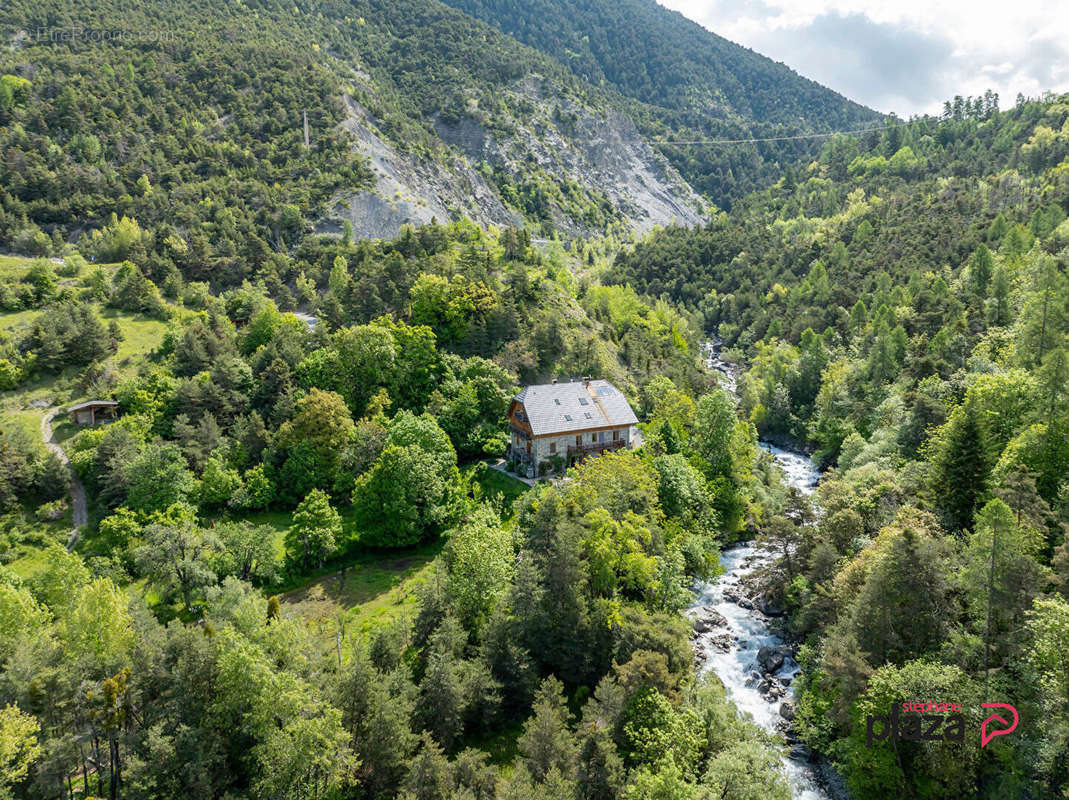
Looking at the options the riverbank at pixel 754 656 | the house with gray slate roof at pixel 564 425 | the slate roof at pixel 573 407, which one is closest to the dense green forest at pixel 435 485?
the riverbank at pixel 754 656

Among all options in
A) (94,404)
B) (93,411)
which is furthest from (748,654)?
(93,411)

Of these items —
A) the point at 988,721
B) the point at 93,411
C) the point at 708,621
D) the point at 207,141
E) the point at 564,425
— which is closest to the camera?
the point at 988,721

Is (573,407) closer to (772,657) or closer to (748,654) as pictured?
(748,654)

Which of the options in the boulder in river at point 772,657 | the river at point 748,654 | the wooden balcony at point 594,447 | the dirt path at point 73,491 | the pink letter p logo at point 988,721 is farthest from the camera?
the wooden balcony at point 594,447

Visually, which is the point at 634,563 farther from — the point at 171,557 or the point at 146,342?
the point at 146,342

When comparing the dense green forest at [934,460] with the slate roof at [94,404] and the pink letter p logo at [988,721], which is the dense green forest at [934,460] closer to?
the pink letter p logo at [988,721]
